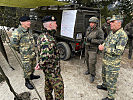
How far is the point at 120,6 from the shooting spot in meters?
7.98

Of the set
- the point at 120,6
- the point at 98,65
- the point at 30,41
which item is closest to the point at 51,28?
the point at 30,41

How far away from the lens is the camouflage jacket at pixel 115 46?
2025 mm

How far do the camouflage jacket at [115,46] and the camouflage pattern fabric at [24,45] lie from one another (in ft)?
6.24

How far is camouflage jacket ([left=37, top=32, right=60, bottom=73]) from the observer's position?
1.77 meters

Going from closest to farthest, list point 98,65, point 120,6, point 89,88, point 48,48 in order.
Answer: point 48,48 → point 89,88 → point 98,65 → point 120,6

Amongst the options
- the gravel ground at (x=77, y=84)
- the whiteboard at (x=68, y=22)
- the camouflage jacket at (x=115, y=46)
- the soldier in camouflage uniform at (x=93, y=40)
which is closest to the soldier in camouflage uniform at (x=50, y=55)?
the gravel ground at (x=77, y=84)

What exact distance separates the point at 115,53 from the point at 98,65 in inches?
97.1

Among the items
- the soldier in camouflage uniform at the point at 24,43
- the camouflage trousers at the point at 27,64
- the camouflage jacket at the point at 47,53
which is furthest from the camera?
the camouflage trousers at the point at 27,64

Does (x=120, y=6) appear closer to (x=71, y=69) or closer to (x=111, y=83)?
(x=71, y=69)

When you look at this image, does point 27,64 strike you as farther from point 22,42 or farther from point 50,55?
point 50,55

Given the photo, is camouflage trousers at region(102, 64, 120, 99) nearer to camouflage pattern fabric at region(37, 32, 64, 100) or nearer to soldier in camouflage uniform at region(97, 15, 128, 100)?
soldier in camouflage uniform at region(97, 15, 128, 100)

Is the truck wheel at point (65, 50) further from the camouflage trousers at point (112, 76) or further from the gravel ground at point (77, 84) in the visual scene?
the camouflage trousers at point (112, 76)

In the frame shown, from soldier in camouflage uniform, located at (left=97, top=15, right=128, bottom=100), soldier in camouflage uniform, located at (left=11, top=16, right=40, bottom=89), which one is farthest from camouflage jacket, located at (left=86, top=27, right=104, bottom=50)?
soldier in camouflage uniform, located at (left=11, top=16, right=40, bottom=89)

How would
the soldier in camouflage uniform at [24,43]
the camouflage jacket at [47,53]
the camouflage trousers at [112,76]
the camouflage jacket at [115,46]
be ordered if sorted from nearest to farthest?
the camouflage jacket at [47,53]
the camouflage jacket at [115,46]
the camouflage trousers at [112,76]
the soldier in camouflage uniform at [24,43]
